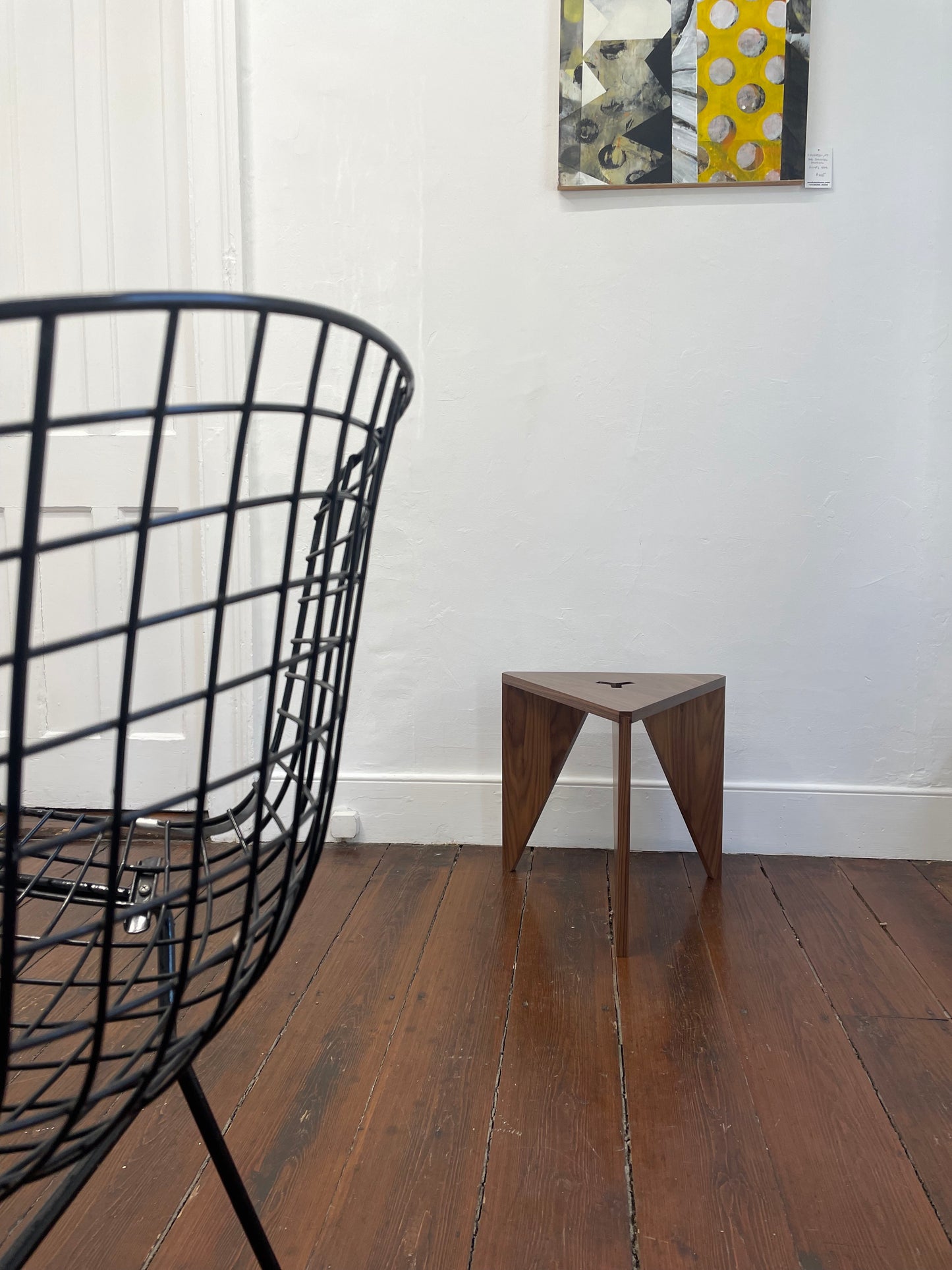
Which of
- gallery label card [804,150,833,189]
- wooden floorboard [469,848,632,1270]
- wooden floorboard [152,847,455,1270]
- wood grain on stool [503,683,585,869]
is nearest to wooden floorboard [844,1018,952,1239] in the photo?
wooden floorboard [469,848,632,1270]

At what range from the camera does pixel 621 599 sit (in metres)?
2.09

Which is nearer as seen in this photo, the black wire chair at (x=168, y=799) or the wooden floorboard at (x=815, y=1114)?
the black wire chair at (x=168, y=799)

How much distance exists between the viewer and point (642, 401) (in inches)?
80.4

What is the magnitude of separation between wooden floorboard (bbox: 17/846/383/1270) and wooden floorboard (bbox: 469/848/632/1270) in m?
0.33

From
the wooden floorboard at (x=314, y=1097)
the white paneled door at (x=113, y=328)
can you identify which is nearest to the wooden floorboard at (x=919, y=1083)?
the wooden floorboard at (x=314, y=1097)

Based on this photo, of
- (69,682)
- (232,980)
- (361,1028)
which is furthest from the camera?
(69,682)

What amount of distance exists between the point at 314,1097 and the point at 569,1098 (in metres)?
0.32

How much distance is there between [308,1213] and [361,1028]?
371 mm

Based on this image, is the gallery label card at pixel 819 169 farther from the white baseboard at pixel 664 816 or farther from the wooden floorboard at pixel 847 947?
the wooden floorboard at pixel 847 947

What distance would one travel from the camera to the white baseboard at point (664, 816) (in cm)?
205

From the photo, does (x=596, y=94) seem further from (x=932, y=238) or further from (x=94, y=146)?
(x=94, y=146)

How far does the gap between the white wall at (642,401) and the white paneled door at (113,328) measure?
0.48ft

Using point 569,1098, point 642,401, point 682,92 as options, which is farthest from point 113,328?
point 569,1098

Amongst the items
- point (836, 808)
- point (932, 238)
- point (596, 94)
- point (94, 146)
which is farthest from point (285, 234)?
point (836, 808)
